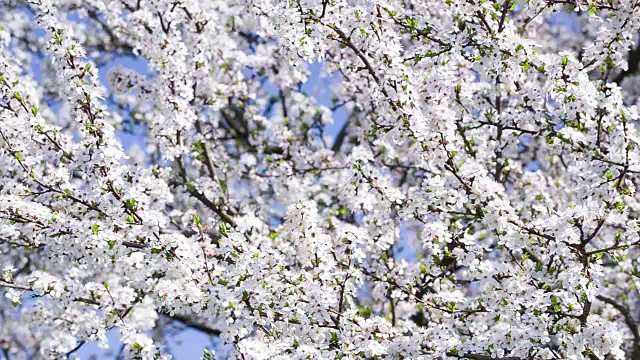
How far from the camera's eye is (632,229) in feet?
18.4

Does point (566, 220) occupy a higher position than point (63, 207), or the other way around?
point (566, 220)

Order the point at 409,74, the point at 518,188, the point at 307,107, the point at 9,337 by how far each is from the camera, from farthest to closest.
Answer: the point at 9,337
the point at 307,107
the point at 518,188
the point at 409,74

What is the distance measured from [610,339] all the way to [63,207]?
14.9 feet

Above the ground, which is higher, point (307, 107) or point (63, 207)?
point (307, 107)

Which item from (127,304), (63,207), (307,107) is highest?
(307,107)

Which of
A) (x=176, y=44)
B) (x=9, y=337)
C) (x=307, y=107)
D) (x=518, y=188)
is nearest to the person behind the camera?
(x=176, y=44)

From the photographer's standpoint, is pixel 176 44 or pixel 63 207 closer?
pixel 63 207

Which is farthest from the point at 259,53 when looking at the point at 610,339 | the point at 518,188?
the point at 610,339

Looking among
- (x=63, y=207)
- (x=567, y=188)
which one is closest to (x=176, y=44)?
(x=63, y=207)

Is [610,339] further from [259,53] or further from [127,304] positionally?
[259,53]

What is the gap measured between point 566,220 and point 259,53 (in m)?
5.97

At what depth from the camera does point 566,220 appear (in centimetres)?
552

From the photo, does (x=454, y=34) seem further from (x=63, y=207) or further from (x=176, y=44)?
(x=63, y=207)

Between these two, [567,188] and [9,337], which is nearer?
[567,188]
